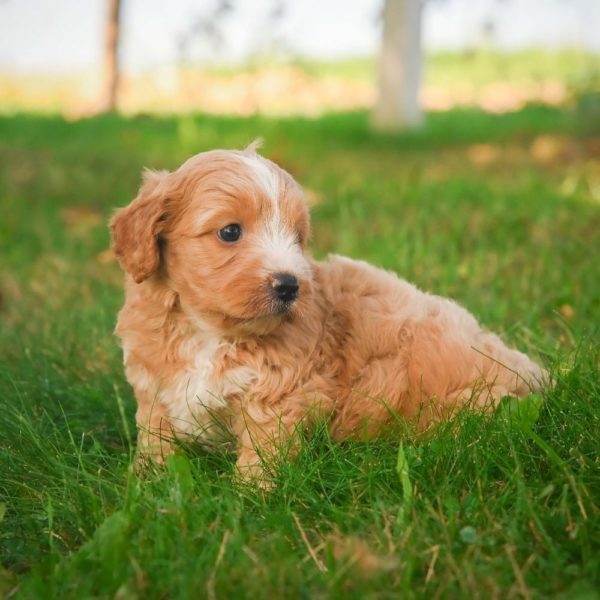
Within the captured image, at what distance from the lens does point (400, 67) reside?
12258 millimetres

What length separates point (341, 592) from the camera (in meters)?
2.24

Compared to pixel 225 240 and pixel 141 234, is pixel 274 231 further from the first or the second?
pixel 141 234

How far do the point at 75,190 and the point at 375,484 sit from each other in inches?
254

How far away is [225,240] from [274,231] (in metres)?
0.20

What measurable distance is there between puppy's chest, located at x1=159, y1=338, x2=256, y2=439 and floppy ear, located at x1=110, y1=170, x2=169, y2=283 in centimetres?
37

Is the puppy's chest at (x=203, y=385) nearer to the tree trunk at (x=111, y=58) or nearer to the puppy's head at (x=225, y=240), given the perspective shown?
the puppy's head at (x=225, y=240)

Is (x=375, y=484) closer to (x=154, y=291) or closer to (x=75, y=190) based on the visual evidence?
(x=154, y=291)

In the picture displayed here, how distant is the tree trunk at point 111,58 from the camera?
50.9ft

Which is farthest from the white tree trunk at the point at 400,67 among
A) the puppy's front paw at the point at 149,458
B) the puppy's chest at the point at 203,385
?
the puppy's front paw at the point at 149,458

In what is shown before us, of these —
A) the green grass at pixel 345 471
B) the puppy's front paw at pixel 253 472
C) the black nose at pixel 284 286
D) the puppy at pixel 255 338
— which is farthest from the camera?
the puppy at pixel 255 338

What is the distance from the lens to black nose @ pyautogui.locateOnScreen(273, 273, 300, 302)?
9.95 feet

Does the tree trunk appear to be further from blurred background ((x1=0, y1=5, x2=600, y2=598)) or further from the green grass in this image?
the green grass

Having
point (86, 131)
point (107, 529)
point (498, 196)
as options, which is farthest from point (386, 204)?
point (86, 131)

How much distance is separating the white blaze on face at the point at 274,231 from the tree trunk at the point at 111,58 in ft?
42.4
